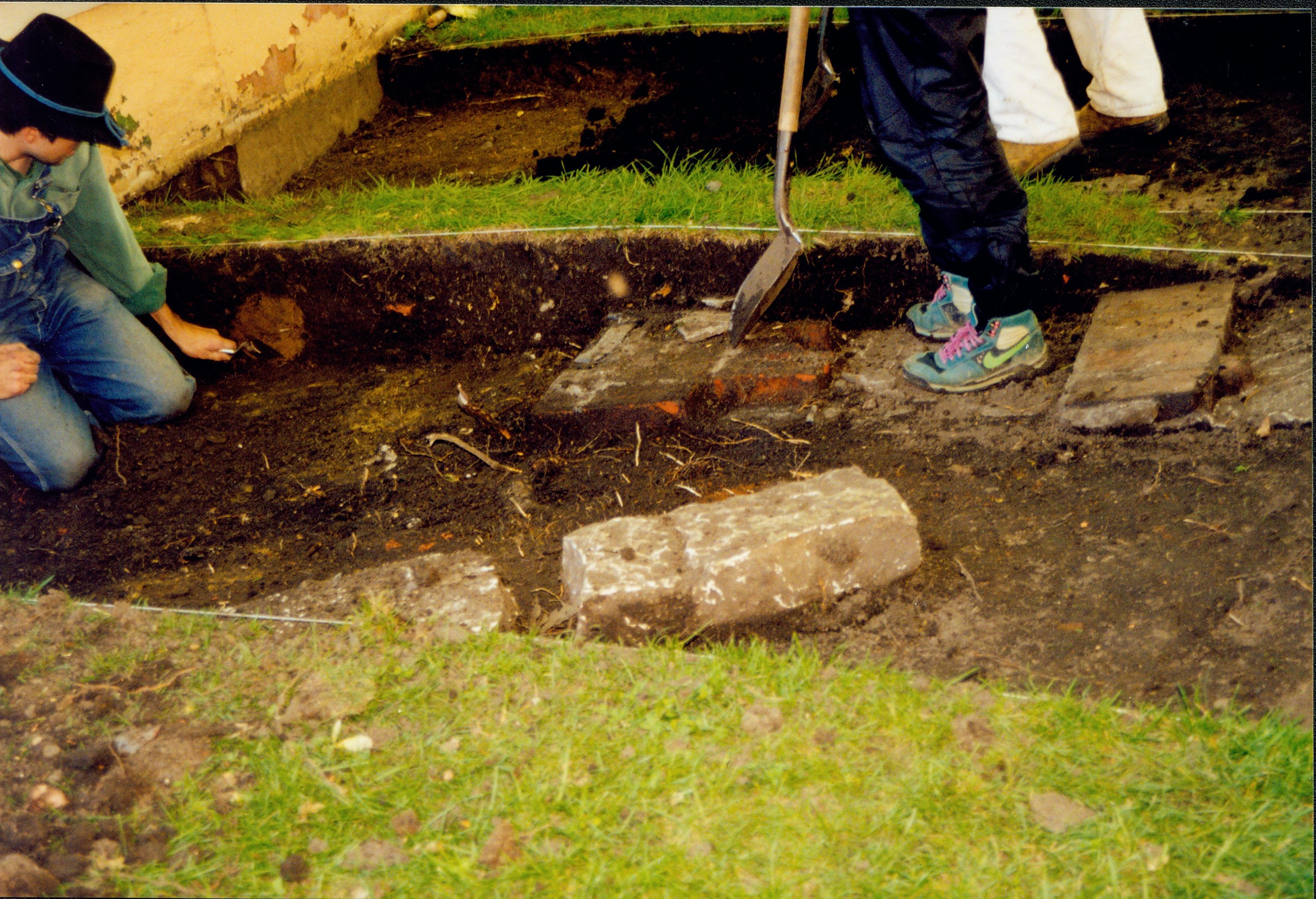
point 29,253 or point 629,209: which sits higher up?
point 29,253

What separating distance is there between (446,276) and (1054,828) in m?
2.70

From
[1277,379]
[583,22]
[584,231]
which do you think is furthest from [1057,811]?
[583,22]

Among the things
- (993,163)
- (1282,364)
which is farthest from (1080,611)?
(993,163)

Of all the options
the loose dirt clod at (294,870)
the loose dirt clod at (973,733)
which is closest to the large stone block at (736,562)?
the loose dirt clod at (973,733)

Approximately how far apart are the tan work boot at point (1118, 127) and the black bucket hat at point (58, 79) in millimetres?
3368

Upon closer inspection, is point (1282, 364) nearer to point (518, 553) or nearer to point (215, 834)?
point (518, 553)

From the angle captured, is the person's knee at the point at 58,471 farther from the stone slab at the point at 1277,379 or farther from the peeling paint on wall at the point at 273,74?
the stone slab at the point at 1277,379

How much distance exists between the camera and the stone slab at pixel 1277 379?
2141mm

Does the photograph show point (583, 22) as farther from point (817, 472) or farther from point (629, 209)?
point (817, 472)

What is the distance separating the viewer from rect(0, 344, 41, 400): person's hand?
284cm

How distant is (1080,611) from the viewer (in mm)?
1862

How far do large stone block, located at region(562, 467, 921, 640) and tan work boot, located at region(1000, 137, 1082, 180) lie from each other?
1.91 meters

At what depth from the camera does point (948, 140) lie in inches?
89.0

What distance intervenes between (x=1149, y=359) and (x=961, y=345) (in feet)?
1.62
